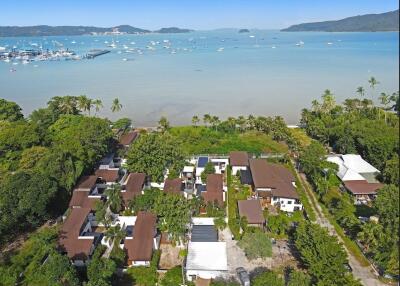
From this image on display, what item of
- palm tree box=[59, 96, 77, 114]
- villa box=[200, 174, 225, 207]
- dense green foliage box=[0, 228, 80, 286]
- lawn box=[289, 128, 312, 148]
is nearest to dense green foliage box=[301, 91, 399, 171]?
lawn box=[289, 128, 312, 148]

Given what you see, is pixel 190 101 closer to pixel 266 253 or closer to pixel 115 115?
pixel 115 115

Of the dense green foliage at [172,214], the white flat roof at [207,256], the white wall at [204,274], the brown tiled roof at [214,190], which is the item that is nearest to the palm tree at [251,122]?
the brown tiled roof at [214,190]

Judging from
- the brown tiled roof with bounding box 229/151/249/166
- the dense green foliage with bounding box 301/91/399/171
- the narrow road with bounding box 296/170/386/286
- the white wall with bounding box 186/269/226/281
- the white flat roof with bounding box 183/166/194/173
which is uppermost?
the dense green foliage with bounding box 301/91/399/171

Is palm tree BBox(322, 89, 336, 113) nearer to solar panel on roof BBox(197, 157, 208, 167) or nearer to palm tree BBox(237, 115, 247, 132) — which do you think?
palm tree BBox(237, 115, 247, 132)

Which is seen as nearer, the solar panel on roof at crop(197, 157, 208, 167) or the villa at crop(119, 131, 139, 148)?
the solar panel on roof at crop(197, 157, 208, 167)

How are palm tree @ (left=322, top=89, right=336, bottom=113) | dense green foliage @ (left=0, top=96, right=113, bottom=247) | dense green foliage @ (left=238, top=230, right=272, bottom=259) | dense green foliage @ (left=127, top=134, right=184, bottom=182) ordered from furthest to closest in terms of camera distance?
palm tree @ (left=322, top=89, right=336, bottom=113)
dense green foliage @ (left=127, top=134, right=184, bottom=182)
dense green foliage @ (left=0, top=96, right=113, bottom=247)
dense green foliage @ (left=238, top=230, right=272, bottom=259)

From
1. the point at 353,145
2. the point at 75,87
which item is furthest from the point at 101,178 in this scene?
the point at 75,87

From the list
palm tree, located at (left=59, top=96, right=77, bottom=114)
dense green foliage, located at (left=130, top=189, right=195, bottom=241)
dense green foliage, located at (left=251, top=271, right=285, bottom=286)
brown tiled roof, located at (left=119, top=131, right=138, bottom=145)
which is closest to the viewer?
dense green foliage, located at (left=251, top=271, right=285, bottom=286)
